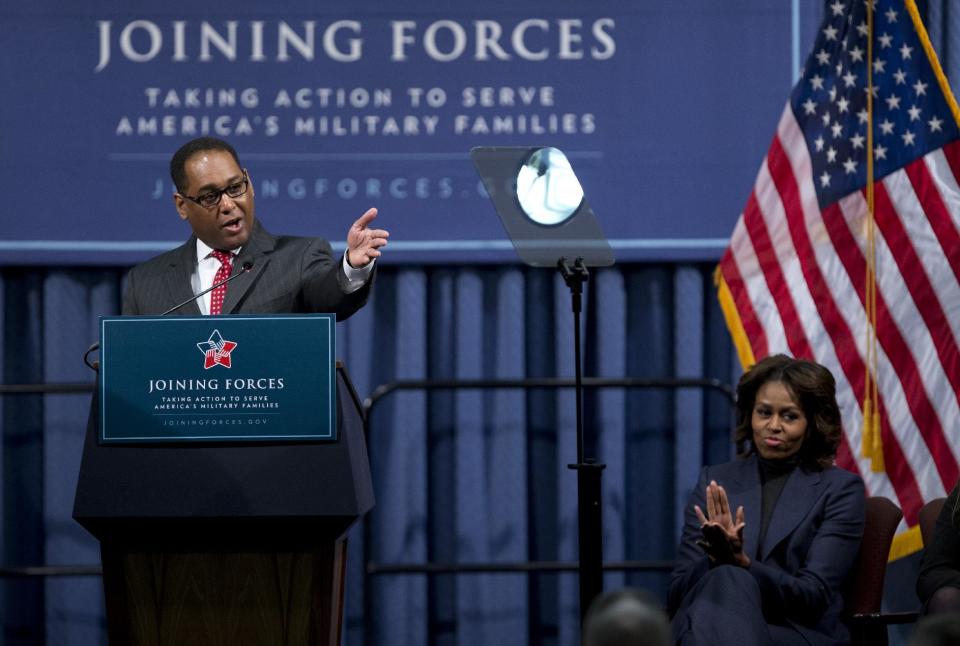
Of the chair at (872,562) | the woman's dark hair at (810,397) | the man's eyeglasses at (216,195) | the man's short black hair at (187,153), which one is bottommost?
the chair at (872,562)

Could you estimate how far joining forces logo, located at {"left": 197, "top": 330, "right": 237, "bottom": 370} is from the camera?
2.51 m

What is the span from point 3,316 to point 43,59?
3.17ft

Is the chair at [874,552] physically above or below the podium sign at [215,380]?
below

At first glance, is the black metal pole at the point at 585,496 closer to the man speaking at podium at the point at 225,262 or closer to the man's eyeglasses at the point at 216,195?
the man speaking at podium at the point at 225,262

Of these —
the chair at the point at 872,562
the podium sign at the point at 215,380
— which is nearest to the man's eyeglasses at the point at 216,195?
the podium sign at the point at 215,380

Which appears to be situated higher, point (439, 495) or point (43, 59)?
point (43, 59)

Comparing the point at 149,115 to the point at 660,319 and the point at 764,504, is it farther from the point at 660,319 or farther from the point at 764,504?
the point at 764,504

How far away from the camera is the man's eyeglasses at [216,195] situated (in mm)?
3045

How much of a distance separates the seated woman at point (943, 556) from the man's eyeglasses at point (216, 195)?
1893 millimetres

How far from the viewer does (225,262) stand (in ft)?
10.2

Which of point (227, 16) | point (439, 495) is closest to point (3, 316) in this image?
point (227, 16)

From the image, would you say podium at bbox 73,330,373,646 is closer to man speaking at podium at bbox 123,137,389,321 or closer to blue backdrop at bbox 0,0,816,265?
man speaking at podium at bbox 123,137,389,321

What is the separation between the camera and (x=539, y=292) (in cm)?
466

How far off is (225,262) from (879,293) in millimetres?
2114
